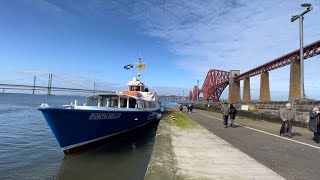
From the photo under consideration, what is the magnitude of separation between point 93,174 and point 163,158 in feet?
13.7

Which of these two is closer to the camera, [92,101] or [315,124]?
[315,124]

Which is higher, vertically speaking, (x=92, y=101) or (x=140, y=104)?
(x=92, y=101)

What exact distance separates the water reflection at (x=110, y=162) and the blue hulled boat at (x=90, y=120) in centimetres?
64

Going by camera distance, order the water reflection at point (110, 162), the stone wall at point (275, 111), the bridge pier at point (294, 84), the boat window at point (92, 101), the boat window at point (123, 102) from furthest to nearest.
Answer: the bridge pier at point (294, 84) → the boat window at point (123, 102) → the boat window at point (92, 101) → the stone wall at point (275, 111) → the water reflection at point (110, 162)

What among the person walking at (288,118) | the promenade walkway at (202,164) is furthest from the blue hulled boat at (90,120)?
the person walking at (288,118)

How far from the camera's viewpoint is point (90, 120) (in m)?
14.6

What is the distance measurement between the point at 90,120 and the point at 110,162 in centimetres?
240

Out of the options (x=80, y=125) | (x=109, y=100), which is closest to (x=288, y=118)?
(x=80, y=125)

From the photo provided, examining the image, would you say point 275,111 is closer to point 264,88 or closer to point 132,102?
point 132,102

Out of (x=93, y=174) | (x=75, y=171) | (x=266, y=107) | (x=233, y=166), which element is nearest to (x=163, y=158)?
(x=233, y=166)

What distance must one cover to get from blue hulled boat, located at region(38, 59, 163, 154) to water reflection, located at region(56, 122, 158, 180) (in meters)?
0.64

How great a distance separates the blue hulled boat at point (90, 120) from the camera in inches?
524

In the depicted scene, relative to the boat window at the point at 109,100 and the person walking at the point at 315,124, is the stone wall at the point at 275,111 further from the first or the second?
the boat window at the point at 109,100

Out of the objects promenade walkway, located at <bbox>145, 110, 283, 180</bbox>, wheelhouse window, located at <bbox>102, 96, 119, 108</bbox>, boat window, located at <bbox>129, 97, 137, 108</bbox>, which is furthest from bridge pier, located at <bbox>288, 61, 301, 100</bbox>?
promenade walkway, located at <bbox>145, 110, 283, 180</bbox>
